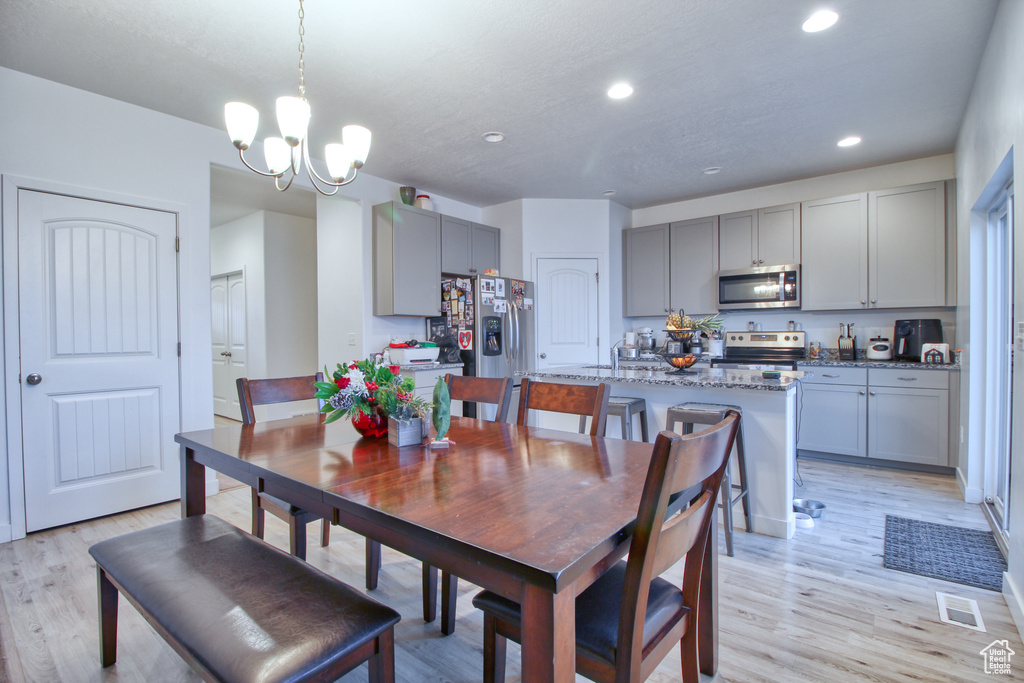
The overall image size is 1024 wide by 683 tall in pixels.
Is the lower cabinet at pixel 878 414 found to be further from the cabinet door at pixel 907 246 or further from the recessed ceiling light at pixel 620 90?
the recessed ceiling light at pixel 620 90

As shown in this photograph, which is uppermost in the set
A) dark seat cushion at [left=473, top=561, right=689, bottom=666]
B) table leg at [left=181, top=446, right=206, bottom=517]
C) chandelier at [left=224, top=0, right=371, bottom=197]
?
chandelier at [left=224, top=0, right=371, bottom=197]

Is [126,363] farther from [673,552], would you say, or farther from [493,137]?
[673,552]

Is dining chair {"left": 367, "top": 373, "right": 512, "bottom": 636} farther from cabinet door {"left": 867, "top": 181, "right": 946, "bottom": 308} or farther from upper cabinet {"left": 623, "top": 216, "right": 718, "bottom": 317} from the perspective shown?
cabinet door {"left": 867, "top": 181, "right": 946, "bottom": 308}

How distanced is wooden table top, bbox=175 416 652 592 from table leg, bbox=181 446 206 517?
116 millimetres

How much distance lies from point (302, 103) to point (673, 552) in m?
2.02

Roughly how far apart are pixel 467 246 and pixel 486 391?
3.12 m

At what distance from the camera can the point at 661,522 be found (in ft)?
2.99

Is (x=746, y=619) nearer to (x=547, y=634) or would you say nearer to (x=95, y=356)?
(x=547, y=634)

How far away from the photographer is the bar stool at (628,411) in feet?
9.18

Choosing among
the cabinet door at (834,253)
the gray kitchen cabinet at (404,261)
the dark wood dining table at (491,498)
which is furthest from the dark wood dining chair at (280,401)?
the cabinet door at (834,253)

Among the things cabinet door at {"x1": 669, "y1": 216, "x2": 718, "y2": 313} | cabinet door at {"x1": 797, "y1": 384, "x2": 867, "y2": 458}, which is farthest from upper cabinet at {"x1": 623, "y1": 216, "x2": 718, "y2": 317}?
cabinet door at {"x1": 797, "y1": 384, "x2": 867, "y2": 458}

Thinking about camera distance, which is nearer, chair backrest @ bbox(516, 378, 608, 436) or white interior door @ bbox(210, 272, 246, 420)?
chair backrest @ bbox(516, 378, 608, 436)

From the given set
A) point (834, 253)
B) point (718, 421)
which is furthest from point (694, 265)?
point (718, 421)

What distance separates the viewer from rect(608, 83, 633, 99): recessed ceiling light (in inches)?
111
